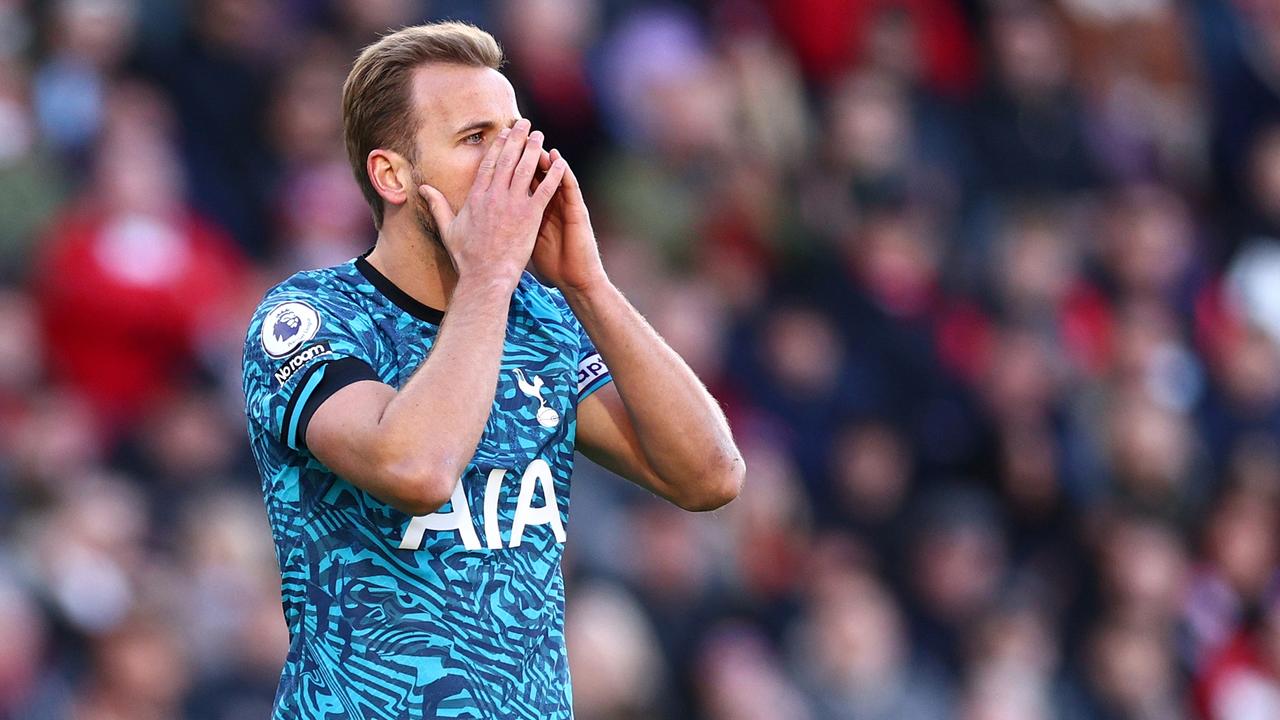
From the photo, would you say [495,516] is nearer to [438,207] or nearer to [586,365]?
[586,365]

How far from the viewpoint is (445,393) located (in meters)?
3.49

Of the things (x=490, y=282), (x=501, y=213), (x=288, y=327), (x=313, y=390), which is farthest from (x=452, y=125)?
(x=313, y=390)

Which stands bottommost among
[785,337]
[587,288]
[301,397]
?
[785,337]

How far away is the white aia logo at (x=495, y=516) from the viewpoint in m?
3.67

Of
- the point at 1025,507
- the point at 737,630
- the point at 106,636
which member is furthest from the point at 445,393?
the point at 1025,507

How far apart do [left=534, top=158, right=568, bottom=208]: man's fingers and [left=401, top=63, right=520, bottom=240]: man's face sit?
148mm

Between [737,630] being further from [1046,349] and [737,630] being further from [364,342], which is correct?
[364,342]

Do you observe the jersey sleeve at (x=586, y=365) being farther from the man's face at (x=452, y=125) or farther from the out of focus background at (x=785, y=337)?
the out of focus background at (x=785, y=337)

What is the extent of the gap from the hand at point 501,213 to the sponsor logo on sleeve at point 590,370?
1.26ft

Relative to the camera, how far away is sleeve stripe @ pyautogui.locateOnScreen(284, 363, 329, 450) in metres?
3.57

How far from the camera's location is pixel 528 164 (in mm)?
3746

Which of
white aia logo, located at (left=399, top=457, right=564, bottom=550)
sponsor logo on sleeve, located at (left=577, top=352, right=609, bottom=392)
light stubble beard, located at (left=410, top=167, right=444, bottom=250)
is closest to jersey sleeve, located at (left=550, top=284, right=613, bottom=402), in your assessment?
sponsor logo on sleeve, located at (left=577, top=352, right=609, bottom=392)

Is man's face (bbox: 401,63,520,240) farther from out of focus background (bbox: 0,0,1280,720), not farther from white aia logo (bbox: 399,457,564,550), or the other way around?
out of focus background (bbox: 0,0,1280,720)

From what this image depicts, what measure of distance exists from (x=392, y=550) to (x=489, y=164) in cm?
76
